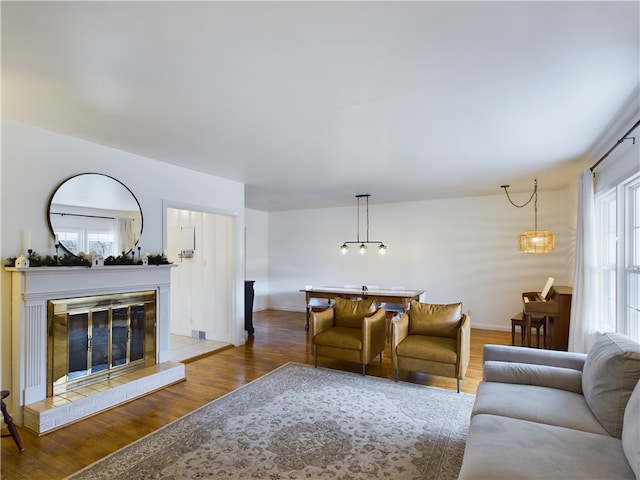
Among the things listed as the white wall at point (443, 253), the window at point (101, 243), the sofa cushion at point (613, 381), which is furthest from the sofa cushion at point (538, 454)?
the white wall at point (443, 253)

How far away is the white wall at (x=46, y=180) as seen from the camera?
9.75 feet

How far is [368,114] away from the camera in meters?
2.84

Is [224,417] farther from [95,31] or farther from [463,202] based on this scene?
[463,202]

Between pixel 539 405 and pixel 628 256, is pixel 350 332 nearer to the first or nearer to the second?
pixel 539 405

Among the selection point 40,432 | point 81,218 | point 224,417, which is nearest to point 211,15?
point 81,218

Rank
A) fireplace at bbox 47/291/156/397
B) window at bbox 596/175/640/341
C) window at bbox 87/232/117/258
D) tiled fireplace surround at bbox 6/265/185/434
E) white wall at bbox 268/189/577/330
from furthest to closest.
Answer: white wall at bbox 268/189/577/330, window at bbox 87/232/117/258, fireplace at bbox 47/291/156/397, window at bbox 596/175/640/341, tiled fireplace surround at bbox 6/265/185/434

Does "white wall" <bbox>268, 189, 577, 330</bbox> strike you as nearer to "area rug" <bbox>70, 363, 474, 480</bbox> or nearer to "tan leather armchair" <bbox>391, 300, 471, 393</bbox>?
"tan leather armchair" <bbox>391, 300, 471, 393</bbox>

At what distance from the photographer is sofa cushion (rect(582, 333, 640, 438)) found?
1869mm

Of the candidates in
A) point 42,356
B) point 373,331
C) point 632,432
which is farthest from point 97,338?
point 632,432

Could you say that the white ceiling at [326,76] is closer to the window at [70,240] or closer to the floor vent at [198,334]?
the window at [70,240]

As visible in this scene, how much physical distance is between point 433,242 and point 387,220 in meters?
1.11

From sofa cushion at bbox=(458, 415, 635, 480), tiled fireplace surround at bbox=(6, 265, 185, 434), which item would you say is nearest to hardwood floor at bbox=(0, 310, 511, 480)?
tiled fireplace surround at bbox=(6, 265, 185, 434)

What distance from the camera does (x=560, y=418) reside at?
6.54ft

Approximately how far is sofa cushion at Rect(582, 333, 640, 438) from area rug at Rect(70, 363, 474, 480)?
958mm
